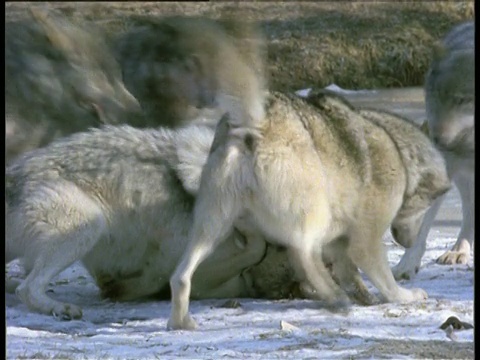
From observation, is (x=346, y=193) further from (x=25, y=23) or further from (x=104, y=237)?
(x=25, y=23)

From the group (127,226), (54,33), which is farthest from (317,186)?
(54,33)

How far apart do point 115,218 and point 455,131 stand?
2360 millimetres

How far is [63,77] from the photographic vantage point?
8969 mm

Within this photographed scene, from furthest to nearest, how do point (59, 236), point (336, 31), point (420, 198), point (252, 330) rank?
point (336, 31) < point (420, 198) < point (59, 236) < point (252, 330)

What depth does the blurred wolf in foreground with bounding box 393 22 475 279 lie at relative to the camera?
7391 mm

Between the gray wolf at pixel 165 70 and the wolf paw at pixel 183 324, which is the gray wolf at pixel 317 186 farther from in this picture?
the gray wolf at pixel 165 70

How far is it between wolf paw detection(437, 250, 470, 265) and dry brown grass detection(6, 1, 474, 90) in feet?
22.1

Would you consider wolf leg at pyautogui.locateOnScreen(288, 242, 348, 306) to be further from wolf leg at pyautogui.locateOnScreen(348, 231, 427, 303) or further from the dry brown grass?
the dry brown grass

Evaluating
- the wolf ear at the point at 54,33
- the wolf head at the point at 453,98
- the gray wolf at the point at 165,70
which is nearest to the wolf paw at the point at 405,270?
the wolf head at the point at 453,98

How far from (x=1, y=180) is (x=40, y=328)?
79cm

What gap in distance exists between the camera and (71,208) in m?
6.38

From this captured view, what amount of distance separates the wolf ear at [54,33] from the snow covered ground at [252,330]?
2.48 metres

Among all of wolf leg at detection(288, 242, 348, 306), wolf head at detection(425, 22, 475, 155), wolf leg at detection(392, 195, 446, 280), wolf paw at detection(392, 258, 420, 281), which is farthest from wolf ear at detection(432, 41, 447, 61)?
wolf leg at detection(288, 242, 348, 306)

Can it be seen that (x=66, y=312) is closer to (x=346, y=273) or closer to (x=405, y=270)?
(x=346, y=273)
